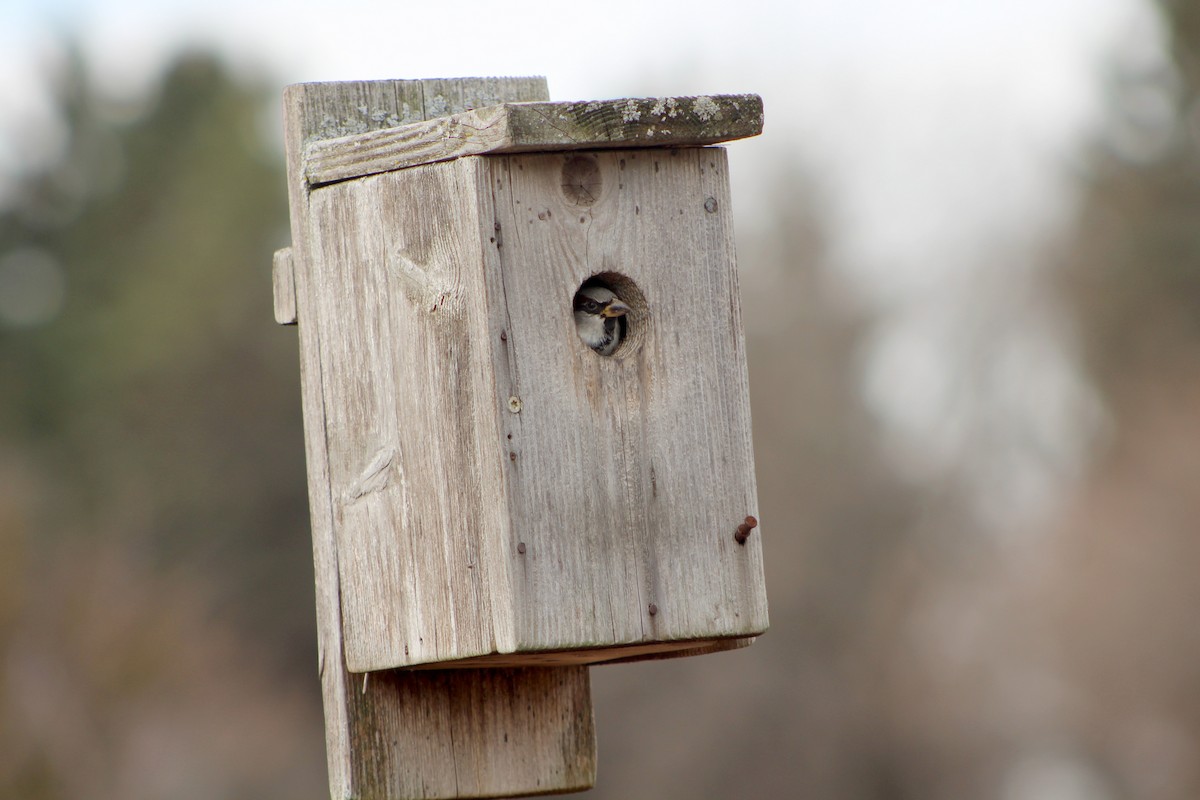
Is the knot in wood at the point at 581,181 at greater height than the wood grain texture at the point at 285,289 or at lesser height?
greater

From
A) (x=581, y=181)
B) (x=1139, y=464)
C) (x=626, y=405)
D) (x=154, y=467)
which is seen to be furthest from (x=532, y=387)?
(x=154, y=467)

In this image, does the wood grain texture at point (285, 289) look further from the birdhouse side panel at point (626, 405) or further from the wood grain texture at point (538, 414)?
the birdhouse side panel at point (626, 405)

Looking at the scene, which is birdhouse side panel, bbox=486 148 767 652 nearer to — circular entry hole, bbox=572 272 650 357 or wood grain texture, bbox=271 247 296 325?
circular entry hole, bbox=572 272 650 357

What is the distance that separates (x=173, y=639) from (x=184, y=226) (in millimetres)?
10170

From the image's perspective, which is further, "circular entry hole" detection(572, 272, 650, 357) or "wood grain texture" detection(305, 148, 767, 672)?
"circular entry hole" detection(572, 272, 650, 357)

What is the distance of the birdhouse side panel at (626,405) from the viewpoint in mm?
2469

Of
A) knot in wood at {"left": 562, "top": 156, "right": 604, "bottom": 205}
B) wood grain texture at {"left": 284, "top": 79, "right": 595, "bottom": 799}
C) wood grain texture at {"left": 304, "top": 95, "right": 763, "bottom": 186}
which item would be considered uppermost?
wood grain texture at {"left": 304, "top": 95, "right": 763, "bottom": 186}

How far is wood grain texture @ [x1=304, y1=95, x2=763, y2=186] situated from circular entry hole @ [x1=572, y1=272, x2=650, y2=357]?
208 mm

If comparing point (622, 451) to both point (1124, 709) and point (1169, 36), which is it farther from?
point (1169, 36)

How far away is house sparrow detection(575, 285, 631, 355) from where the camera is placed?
8.45 ft

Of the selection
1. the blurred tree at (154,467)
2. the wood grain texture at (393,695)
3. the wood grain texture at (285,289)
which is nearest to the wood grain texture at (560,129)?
the wood grain texture at (393,695)

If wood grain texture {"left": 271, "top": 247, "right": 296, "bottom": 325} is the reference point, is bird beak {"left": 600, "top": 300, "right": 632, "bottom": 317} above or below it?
below

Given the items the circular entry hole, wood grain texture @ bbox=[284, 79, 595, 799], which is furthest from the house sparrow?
wood grain texture @ bbox=[284, 79, 595, 799]

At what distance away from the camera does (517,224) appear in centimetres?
250
